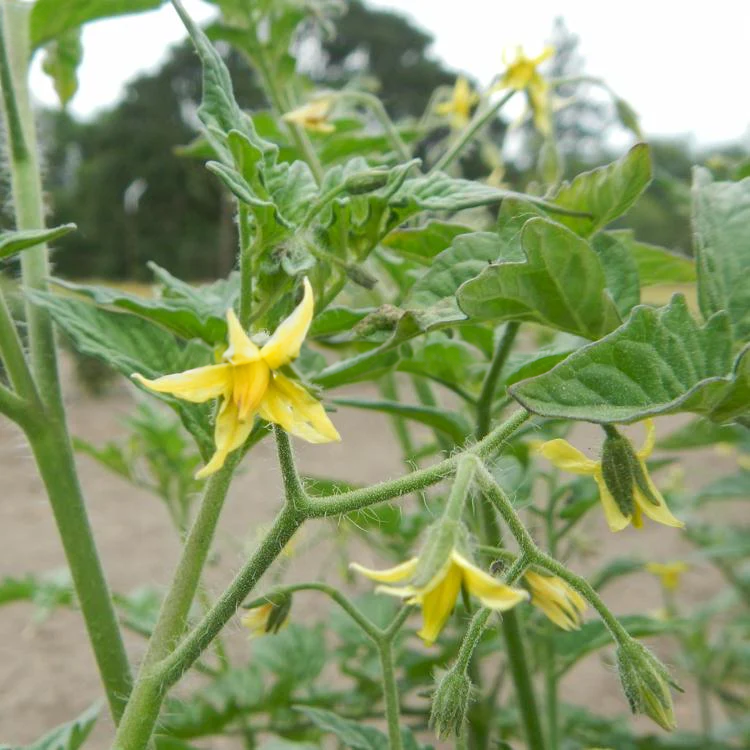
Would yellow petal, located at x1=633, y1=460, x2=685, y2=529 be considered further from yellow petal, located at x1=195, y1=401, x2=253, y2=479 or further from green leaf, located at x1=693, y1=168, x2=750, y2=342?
yellow petal, located at x1=195, y1=401, x2=253, y2=479

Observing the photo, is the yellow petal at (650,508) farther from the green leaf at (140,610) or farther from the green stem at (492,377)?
the green leaf at (140,610)

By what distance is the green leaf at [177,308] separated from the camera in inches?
18.7

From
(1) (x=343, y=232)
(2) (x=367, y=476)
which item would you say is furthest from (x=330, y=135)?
(2) (x=367, y=476)

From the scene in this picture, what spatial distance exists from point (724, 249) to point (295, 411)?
0.22 metres

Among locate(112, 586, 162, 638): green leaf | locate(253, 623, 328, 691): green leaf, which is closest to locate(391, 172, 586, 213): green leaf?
locate(112, 586, 162, 638): green leaf

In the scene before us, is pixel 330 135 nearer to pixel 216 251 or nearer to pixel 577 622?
pixel 577 622

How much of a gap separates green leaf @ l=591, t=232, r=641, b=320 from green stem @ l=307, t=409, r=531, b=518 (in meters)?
0.12

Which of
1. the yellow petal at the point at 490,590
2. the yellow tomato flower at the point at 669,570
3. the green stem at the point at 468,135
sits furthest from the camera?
the yellow tomato flower at the point at 669,570

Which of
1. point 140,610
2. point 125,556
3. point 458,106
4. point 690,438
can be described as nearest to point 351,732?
point 690,438

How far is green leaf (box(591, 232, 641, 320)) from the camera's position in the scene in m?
0.46

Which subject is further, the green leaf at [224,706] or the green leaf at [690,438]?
the green leaf at [224,706]

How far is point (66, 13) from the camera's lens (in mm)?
671

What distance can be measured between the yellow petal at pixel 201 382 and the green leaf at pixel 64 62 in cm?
55

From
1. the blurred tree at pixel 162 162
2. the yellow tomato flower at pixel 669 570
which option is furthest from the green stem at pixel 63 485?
the blurred tree at pixel 162 162
